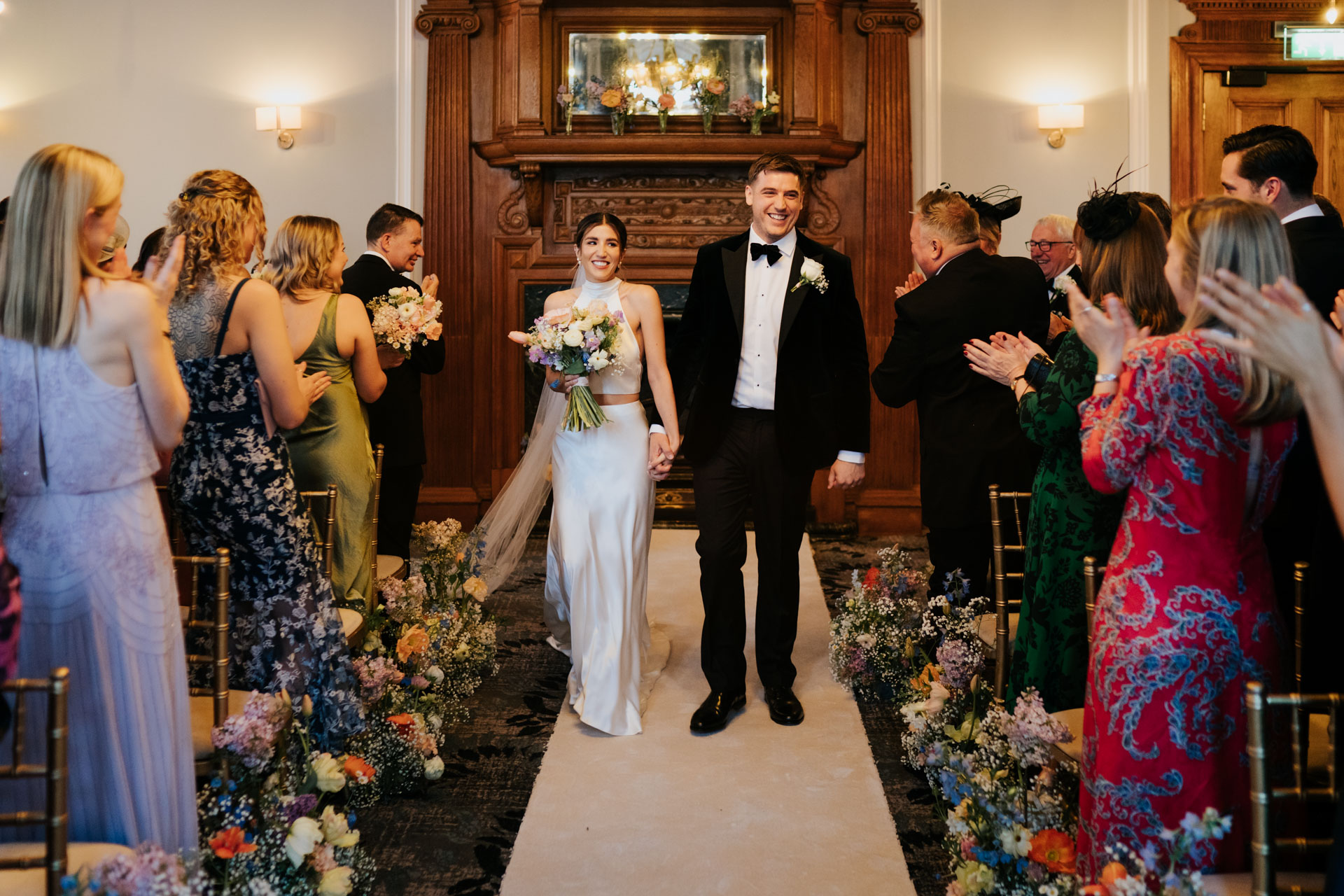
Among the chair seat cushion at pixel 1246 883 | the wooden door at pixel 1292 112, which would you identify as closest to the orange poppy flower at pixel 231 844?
the chair seat cushion at pixel 1246 883

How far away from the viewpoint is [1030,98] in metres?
7.55

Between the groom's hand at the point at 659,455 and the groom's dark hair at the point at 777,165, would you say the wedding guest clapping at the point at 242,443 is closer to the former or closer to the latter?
the groom's hand at the point at 659,455

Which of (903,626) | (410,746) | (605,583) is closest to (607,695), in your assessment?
(605,583)

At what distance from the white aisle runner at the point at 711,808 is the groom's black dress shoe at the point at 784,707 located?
0.04 meters

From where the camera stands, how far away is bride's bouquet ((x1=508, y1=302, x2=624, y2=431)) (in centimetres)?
402

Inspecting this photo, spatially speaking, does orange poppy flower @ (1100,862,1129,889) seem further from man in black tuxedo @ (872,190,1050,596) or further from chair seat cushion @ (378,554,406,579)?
chair seat cushion @ (378,554,406,579)

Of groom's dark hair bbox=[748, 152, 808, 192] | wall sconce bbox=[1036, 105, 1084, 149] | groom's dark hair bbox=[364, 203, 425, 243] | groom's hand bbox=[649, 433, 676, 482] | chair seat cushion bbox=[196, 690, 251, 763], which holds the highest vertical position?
wall sconce bbox=[1036, 105, 1084, 149]

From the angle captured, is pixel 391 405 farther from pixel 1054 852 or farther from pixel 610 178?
pixel 1054 852

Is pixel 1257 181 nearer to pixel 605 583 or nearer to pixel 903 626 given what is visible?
pixel 903 626

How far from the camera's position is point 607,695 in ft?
13.4

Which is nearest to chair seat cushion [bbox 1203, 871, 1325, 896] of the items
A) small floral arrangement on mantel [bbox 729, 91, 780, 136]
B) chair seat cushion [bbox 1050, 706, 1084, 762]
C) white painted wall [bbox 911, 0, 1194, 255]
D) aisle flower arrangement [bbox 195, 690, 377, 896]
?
chair seat cushion [bbox 1050, 706, 1084, 762]

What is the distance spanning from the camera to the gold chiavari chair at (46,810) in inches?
69.1

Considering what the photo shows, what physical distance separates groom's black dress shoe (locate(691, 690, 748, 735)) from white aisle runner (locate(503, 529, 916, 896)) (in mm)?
35

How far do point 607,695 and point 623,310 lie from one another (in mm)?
1463
